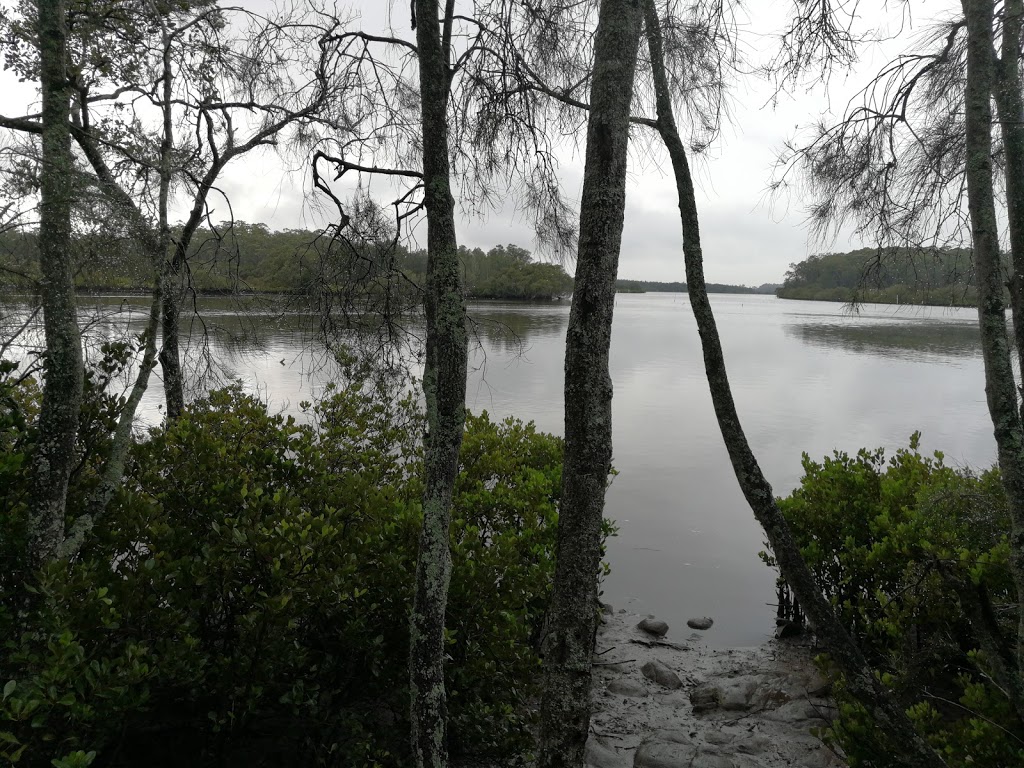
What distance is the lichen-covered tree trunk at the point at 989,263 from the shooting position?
3.08 meters

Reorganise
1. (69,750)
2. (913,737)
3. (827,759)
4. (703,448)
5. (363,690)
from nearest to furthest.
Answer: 1. (69,750)
2. (913,737)
3. (363,690)
4. (827,759)
5. (703,448)

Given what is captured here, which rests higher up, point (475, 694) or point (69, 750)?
point (69, 750)

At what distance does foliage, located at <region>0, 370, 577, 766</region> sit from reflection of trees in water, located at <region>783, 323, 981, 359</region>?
28.7m

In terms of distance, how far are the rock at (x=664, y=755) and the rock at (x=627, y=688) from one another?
2.75 ft

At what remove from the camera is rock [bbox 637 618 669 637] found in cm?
606

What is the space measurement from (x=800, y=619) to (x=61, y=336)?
636cm

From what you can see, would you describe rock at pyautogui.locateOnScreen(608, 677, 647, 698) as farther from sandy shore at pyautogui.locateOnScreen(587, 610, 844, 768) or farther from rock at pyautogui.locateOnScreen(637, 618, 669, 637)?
rock at pyautogui.locateOnScreen(637, 618, 669, 637)

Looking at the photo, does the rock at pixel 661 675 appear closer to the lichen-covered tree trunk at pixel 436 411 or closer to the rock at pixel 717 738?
the rock at pixel 717 738

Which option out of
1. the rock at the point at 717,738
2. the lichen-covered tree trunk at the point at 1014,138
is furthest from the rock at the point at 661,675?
the lichen-covered tree trunk at the point at 1014,138

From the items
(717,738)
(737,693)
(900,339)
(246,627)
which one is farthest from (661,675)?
(900,339)

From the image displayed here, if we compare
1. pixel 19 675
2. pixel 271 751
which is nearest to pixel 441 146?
pixel 19 675

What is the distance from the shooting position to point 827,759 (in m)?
3.88

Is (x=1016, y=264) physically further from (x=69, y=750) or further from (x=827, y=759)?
(x=69, y=750)

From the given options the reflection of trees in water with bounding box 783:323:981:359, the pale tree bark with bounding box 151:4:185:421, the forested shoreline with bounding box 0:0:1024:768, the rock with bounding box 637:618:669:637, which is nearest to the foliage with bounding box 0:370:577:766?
the forested shoreline with bounding box 0:0:1024:768
